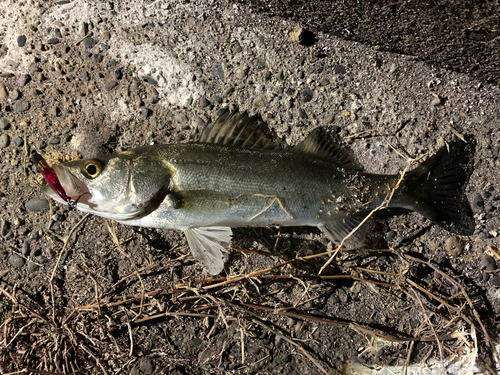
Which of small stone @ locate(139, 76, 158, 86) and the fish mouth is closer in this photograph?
the fish mouth

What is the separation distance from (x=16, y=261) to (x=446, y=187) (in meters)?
4.04

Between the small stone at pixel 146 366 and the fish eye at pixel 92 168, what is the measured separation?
1832 mm

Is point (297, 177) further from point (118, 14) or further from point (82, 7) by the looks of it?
point (82, 7)

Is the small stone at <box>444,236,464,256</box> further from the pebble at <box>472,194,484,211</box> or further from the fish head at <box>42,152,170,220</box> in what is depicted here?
the fish head at <box>42,152,170,220</box>

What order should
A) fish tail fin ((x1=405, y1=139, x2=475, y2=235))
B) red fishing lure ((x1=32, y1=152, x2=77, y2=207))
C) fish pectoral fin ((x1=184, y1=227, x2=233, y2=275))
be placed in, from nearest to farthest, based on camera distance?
1. red fishing lure ((x1=32, y1=152, x2=77, y2=207))
2. fish pectoral fin ((x1=184, y1=227, x2=233, y2=275))
3. fish tail fin ((x1=405, y1=139, x2=475, y2=235))

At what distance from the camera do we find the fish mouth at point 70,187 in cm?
258

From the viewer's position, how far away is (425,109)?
327 centimetres

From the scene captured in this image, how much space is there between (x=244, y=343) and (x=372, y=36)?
309 cm

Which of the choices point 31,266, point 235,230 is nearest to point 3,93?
point 31,266

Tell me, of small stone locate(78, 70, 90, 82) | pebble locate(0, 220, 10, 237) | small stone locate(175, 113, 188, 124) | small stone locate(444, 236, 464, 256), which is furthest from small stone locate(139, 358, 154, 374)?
small stone locate(444, 236, 464, 256)

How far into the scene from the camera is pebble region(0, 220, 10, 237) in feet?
10.6

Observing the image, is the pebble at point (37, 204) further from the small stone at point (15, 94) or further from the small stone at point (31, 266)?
the small stone at point (15, 94)

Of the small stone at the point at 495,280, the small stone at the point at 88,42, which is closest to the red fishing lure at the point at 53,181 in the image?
the small stone at the point at 88,42

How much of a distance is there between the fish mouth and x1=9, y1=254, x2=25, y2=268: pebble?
1.05 m
